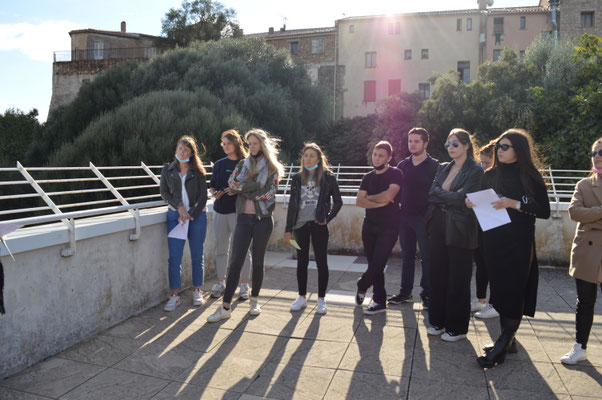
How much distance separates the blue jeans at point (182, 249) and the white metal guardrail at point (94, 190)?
355mm

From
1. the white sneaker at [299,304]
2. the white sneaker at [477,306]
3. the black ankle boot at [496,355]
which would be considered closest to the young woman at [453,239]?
the black ankle boot at [496,355]

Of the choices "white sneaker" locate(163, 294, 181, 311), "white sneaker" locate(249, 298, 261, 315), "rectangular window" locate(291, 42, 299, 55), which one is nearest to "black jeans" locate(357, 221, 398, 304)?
"white sneaker" locate(249, 298, 261, 315)

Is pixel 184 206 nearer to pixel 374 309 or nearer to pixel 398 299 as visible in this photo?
pixel 374 309

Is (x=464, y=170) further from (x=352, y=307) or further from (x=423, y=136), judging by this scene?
(x=352, y=307)

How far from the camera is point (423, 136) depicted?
4.97 m

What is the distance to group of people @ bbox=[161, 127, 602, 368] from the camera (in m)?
3.58

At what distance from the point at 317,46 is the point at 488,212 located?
36388 mm

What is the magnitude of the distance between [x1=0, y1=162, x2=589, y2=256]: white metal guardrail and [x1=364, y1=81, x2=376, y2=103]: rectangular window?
19.2 metres

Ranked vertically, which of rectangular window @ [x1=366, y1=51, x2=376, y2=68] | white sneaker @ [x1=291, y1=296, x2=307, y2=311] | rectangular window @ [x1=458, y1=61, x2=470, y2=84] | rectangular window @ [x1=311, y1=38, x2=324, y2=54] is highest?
rectangular window @ [x1=311, y1=38, x2=324, y2=54]

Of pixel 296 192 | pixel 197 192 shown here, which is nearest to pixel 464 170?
pixel 296 192

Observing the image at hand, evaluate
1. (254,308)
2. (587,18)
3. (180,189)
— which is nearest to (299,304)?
(254,308)

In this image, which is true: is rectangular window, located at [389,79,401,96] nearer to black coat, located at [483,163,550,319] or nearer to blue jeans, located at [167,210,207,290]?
blue jeans, located at [167,210,207,290]

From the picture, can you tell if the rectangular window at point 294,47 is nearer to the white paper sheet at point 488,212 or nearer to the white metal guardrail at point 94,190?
the white metal guardrail at point 94,190

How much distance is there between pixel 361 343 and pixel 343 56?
3511 centimetres
